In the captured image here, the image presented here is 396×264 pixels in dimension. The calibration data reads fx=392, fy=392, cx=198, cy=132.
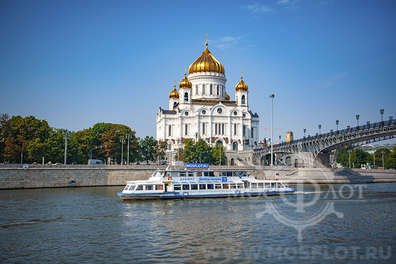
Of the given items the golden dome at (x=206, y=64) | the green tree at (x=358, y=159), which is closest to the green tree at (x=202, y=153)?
the golden dome at (x=206, y=64)

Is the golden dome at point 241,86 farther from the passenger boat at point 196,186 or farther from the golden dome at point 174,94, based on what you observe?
→ the passenger boat at point 196,186

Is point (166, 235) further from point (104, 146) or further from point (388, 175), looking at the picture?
point (388, 175)

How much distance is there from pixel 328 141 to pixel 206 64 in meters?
56.0

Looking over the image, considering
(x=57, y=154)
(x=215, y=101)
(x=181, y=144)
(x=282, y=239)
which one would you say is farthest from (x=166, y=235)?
(x=215, y=101)

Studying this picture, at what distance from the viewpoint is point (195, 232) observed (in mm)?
26188

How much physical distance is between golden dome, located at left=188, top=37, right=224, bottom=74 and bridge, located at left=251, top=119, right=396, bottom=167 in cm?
3471

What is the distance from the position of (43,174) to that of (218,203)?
107 ft

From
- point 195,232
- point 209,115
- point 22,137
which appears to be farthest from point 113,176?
point 209,115

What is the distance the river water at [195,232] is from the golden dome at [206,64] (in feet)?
267

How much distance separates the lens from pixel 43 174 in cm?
6159

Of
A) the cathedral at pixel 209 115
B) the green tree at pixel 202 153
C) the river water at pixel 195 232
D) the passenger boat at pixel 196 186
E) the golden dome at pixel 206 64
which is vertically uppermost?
the golden dome at pixel 206 64

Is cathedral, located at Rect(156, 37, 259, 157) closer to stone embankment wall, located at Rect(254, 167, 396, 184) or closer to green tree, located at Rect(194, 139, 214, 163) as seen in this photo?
green tree, located at Rect(194, 139, 214, 163)

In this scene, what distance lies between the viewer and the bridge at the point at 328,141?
60606mm

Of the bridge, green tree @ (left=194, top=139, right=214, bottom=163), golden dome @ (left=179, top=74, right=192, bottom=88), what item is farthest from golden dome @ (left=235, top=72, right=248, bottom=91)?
green tree @ (left=194, top=139, right=214, bottom=163)
